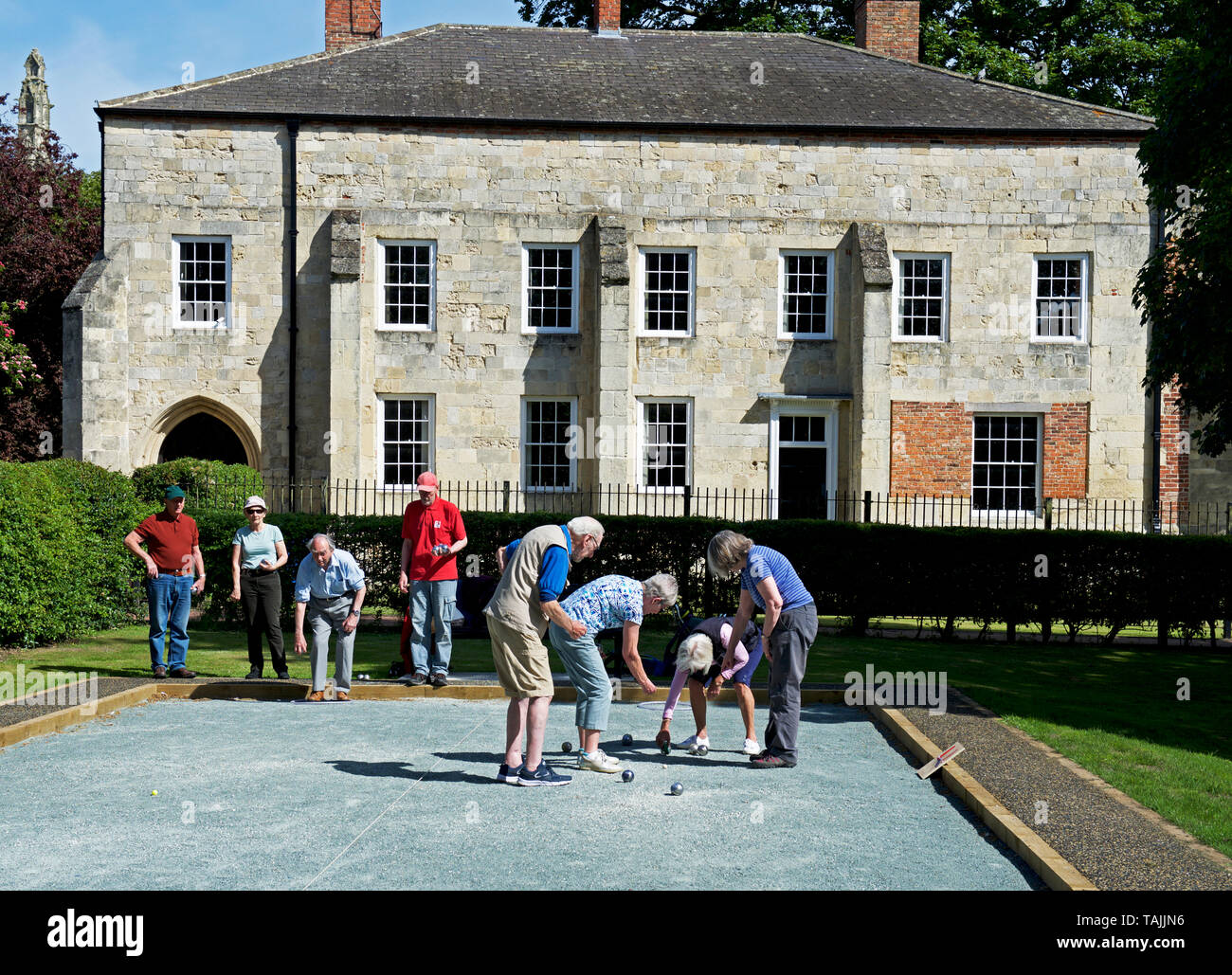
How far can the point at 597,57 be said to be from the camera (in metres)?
27.4

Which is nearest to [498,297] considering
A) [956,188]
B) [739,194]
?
[739,194]

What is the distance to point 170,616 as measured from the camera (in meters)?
12.7

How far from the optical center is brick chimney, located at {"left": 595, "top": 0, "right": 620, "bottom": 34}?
28.8 m

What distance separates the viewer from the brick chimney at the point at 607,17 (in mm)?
28812

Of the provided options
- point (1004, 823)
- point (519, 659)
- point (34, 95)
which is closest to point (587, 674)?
point (519, 659)

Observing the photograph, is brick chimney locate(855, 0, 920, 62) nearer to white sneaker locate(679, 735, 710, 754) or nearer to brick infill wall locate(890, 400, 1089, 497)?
brick infill wall locate(890, 400, 1089, 497)

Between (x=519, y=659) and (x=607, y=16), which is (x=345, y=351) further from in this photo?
(x=519, y=659)

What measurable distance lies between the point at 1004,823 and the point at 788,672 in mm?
2282

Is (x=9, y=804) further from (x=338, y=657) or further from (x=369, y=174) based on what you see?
(x=369, y=174)

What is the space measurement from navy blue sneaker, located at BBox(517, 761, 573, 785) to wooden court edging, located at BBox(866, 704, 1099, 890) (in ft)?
8.73

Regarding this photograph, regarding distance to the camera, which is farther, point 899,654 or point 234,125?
point 234,125

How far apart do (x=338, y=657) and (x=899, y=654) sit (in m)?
7.45

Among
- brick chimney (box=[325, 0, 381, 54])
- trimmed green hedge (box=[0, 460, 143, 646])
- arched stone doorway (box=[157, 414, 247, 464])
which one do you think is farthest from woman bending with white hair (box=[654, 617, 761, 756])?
brick chimney (box=[325, 0, 381, 54])

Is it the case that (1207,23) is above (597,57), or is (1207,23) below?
below
